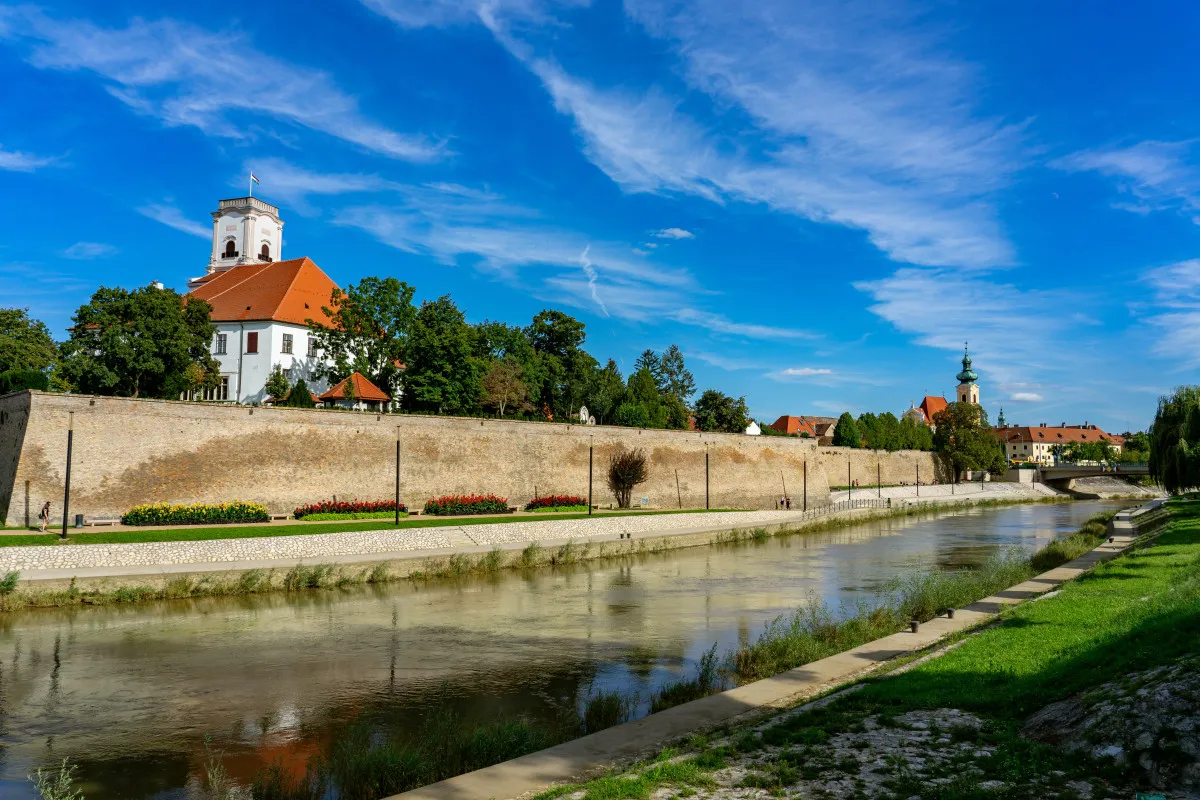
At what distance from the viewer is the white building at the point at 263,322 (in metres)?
42.8

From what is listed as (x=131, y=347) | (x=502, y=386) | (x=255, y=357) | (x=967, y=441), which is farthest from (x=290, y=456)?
(x=967, y=441)

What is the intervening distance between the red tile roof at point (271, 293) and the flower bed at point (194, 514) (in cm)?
1950

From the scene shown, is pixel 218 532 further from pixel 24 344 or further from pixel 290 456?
pixel 24 344

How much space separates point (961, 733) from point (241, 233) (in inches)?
2342

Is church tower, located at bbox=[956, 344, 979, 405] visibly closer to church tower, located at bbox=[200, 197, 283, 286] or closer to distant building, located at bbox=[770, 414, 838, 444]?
distant building, located at bbox=[770, 414, 838, 444]

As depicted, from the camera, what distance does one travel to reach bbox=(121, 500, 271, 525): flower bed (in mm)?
23562

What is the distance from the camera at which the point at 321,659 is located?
13086 mm

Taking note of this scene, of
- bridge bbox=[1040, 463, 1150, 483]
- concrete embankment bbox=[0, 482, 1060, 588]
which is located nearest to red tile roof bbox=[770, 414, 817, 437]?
bridge bbox=[1040, 463, 1150, 483]

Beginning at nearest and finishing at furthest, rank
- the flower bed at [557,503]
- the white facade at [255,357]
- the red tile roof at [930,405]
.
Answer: the flower bed at [557,503], the white facade at [255,357], the red tile roof at [930,405]

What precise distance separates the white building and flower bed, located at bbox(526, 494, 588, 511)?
15.4 metres

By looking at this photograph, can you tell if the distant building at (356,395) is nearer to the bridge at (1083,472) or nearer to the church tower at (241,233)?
the church tower at (241,233)

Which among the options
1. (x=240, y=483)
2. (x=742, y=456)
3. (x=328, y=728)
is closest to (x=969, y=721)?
(x=328, y=728)

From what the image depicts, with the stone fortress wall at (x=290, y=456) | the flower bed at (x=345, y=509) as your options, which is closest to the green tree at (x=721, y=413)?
the stone fortress wall at (x=290, y=456)

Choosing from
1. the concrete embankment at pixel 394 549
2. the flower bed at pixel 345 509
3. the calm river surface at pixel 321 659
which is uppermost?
the flower bed at pixel 345 509
